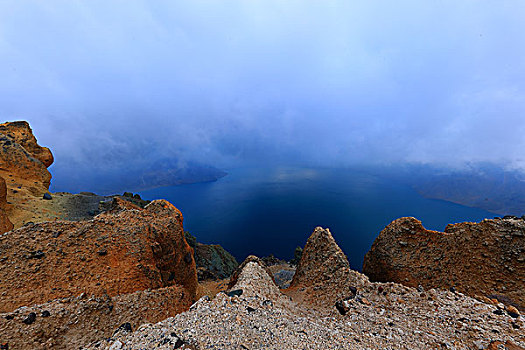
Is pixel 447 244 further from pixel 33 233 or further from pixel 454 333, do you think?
pixel 33 233

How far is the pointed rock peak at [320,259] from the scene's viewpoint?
9680 mm

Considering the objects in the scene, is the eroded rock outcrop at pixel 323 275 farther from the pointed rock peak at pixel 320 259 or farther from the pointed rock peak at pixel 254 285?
the pointed rock peak at pixel 254 285

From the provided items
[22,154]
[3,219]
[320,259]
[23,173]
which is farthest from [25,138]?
[320,259]

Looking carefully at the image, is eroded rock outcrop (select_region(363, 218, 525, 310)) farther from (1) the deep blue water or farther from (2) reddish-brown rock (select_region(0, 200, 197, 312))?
(1) the deep blue water

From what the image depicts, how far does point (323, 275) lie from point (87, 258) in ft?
36.8

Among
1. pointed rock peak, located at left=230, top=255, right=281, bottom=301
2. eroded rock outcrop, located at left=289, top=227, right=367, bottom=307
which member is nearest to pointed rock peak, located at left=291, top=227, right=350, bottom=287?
eroded rock outcrop, located at left=289, top=227, right=367, bottom=307

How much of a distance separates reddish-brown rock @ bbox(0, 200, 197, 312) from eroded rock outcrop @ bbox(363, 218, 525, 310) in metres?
13.4

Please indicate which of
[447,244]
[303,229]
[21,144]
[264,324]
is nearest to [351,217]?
[303,229]

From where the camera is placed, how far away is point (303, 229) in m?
104

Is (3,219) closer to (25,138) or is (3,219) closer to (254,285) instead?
(254,285)

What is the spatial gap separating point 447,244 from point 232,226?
359 ft

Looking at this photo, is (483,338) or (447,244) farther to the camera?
(447,244)

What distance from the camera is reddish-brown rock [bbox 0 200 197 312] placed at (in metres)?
6.42

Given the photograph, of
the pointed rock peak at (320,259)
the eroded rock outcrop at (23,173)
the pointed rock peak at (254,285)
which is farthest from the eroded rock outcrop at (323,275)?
the eroded rock outcrop at (23,173)
